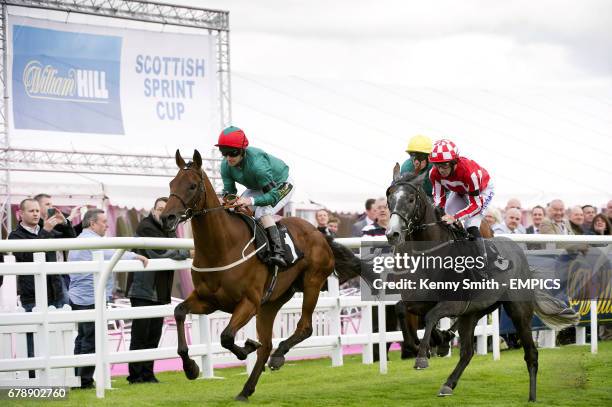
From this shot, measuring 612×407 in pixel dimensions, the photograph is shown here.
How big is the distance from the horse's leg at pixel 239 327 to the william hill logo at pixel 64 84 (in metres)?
11.2

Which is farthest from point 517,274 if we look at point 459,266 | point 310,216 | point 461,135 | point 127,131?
point 461,135

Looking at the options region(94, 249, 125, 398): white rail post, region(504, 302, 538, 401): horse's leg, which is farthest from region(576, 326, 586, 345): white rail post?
region(94, 249, 125, 398): white rail post

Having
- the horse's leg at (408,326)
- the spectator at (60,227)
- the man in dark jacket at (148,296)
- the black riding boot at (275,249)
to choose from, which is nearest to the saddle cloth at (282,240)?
the black riding boot at (275,249)

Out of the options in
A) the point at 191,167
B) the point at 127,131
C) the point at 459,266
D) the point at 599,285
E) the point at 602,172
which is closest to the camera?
the point at 191,167

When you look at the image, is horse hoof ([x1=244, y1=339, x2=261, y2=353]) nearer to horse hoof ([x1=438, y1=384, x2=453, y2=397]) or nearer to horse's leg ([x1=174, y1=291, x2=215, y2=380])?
horse's leg ([x1=174, y1=291, x2=215, y2=380])

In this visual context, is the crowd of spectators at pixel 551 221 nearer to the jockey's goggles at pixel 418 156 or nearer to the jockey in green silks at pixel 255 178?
the jockey's goggles at pixel 418 156

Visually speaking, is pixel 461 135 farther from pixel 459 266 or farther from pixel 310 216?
pixel 459 266

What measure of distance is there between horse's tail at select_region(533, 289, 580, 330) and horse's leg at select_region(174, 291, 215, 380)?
2719 mm

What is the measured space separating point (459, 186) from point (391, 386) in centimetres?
169

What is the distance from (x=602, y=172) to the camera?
21953 millimetres

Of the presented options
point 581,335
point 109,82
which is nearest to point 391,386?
point 581,335

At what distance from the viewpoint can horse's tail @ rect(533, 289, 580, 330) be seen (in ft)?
26.7

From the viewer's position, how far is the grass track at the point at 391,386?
23.0 feet

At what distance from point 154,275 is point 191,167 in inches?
87.6
